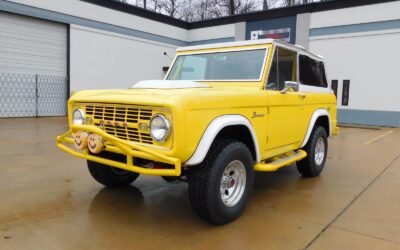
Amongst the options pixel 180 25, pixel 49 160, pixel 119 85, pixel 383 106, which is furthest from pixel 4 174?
pixel 180 25

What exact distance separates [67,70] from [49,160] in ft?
31.5

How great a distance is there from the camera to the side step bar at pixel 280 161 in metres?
3.85

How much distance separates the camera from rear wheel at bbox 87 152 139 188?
14.4ft

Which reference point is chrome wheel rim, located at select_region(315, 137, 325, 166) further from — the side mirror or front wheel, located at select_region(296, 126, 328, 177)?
the side mirror

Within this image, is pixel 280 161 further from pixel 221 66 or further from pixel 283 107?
pixel 221 66

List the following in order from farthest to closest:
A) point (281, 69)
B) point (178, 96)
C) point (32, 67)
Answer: point (32, 67) → point (281, 69) → point (178, 96)

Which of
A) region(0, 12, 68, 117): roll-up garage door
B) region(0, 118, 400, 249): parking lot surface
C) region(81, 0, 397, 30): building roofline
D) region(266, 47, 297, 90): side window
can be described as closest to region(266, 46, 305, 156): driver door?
region(266, 47, 297, 90): side window

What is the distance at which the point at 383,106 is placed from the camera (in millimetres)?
14289

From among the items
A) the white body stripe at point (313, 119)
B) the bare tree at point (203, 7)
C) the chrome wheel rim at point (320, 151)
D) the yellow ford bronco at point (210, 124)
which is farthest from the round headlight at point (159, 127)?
the bare tree at point (203, 7)

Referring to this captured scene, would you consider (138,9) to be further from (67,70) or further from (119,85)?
(67,70)

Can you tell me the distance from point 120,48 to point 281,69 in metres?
13.7

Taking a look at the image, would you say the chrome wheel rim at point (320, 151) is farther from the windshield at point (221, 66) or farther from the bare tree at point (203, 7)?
the bare tree at point (203, 7)

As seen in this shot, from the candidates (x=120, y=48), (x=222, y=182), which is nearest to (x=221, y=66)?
(x=222, y=182)

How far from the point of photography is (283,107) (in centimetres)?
437
